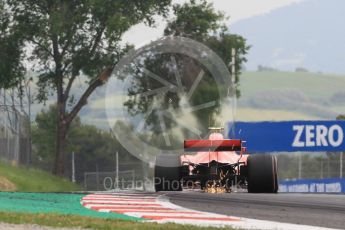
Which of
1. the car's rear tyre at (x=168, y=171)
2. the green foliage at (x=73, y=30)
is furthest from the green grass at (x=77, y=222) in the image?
the green foliage at (x=73, y=30)

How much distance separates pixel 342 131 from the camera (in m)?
40.1

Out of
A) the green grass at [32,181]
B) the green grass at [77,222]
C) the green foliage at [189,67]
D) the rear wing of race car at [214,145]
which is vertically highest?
the green foliage at [189,67]

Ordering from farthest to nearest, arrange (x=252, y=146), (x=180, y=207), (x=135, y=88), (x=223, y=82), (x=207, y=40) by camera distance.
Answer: (x=207, y=40) → (x=252, y=146) → (x=135, y=88) → (x=223, y=82) → (x=180, y=207)

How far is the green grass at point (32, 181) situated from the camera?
27703mm

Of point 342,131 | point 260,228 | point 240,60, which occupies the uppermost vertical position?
point 240,60

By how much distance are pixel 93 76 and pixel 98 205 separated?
24.6 m

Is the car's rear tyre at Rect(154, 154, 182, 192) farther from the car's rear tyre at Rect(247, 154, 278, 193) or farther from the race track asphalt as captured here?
the car's rear tyre at Rect(247, 154, 278, 193)

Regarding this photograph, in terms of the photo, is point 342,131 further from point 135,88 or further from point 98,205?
point 98,205

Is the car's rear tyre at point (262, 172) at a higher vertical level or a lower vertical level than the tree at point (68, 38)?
lower

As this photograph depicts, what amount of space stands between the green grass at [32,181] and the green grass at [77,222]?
13265mm

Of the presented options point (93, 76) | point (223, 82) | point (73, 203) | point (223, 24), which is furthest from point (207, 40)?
point (73, 203)

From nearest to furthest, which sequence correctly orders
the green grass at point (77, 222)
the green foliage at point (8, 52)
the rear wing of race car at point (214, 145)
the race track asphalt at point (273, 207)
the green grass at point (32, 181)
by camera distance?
1. the green grass at point (77, 222)
2. the race track asphalt at point (273, 207)
3. the rear wing of race car at point (214, 145)
4. the green grass at point (32, 181)
5. the green foliage at point (8, 52)

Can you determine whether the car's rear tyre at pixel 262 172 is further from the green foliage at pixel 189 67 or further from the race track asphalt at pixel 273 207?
the green foliage at pixel 189 67

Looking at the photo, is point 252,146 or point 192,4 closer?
point 252,146
